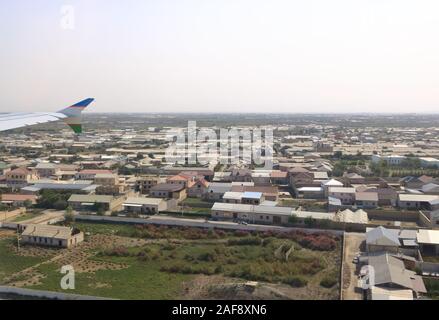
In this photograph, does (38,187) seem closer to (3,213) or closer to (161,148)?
(3,213)

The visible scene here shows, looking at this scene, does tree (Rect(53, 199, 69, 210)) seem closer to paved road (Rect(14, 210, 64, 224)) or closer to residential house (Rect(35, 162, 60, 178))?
paved road (Rect(14, 210, 64, 224))

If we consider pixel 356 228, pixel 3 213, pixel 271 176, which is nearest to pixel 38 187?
pixel 3 213

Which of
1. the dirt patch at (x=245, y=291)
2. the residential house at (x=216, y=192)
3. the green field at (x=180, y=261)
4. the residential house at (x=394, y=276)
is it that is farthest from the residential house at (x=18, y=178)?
the residential house at (x=394, y=276)

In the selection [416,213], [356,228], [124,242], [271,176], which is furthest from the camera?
[271,176]

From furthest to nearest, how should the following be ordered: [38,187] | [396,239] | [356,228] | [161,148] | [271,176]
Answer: [161,148]
[271,176]
[38,187]
[356,228]
[396,239]

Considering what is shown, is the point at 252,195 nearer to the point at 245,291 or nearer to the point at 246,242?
the point at 246,242

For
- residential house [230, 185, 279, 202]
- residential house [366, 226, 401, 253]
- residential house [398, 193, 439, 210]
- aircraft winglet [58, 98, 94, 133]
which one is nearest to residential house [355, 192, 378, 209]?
residential house [398, 193, 439, 210]

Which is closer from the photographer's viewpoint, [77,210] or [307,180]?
[77,210]

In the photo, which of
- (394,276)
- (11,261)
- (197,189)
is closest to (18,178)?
(197,189)

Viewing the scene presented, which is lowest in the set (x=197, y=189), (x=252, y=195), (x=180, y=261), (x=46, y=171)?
(x=180, y=261)
